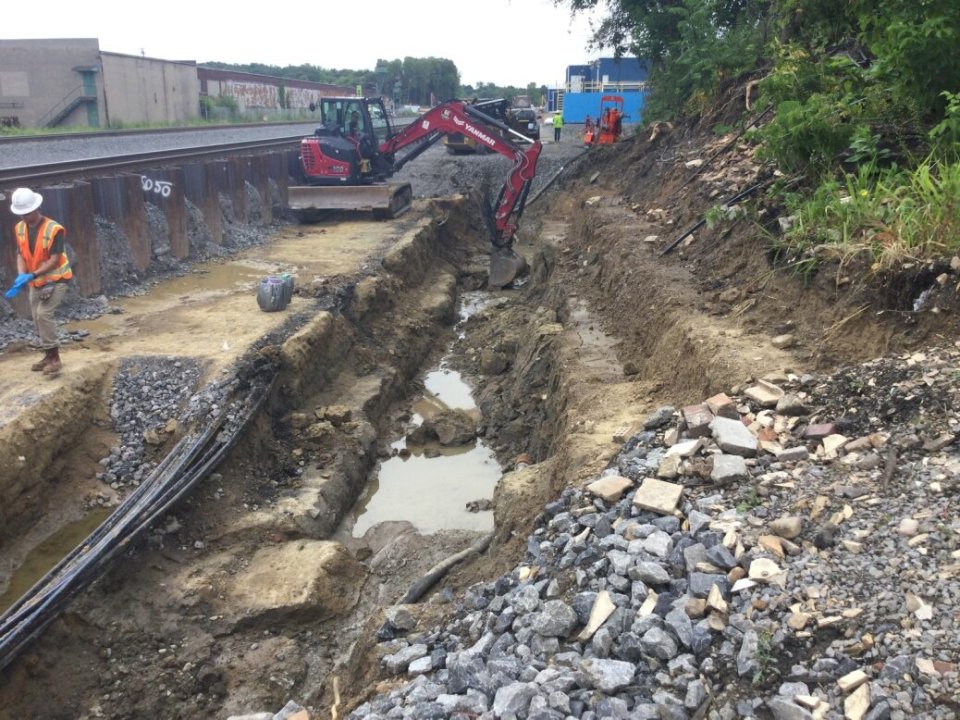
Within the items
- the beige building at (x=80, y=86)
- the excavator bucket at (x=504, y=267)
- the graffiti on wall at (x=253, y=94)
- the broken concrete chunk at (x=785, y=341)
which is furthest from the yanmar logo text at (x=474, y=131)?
the graffiti on wall at (x=253, y=94)

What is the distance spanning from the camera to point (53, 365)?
8297 millimetres

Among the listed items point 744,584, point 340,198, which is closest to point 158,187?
point 340,198

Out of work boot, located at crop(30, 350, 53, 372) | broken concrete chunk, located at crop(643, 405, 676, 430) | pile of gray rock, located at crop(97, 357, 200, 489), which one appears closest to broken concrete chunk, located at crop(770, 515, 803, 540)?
broken concrete chunk, located at crop(643, 405, 676, 430)

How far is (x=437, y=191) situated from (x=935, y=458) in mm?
19997

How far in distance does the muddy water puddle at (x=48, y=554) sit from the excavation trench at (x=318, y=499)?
10cm

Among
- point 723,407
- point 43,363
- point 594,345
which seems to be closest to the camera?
point 723,407

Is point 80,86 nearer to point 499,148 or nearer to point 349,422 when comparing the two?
point 499,148

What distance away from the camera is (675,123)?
62.7ft

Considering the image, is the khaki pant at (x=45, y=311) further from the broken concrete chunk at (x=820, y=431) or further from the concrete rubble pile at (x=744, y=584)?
the broken concrete chunk at (x=820, y=431)

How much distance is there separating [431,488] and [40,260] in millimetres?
4808

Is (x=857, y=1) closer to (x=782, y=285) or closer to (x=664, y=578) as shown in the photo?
(x=782, y=285)

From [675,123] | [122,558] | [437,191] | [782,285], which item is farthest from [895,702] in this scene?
[437,191]

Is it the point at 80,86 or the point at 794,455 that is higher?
the point at 80,86

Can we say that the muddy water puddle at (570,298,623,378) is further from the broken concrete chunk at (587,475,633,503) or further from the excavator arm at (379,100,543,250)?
the excavator arm at (379,100,543,250)
